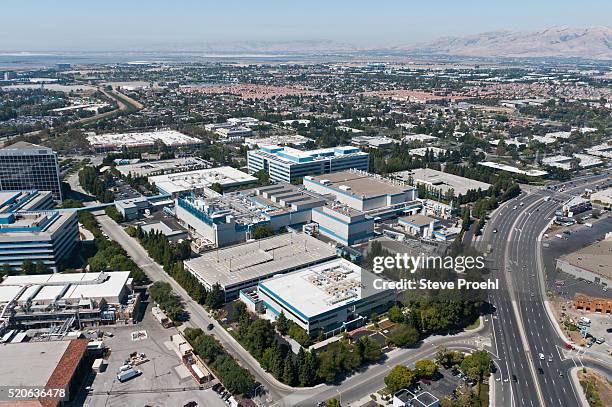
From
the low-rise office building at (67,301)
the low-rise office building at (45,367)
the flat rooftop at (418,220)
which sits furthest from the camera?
the flat rooftop at (418,220)

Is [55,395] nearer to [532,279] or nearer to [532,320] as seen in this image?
[532,320]

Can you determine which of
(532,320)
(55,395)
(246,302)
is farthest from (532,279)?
(55,395)

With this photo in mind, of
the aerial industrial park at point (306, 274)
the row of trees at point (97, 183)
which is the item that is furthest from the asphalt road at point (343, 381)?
the row of trees at point (97, 183)

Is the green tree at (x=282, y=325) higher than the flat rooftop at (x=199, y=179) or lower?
lower

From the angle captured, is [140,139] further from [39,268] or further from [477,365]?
[477,365]

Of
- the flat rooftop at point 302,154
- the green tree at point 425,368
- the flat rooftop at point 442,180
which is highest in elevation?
the flat rooftop at point 302,154

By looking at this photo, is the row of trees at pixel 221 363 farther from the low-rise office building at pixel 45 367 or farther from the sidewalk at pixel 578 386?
the sidewalk at pixel 578 386
